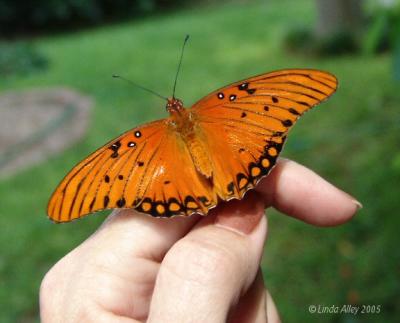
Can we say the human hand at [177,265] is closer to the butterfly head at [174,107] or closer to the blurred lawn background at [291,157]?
the butterfly head at [174,107]

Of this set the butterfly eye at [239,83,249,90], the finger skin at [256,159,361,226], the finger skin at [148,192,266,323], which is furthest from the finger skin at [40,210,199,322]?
the butterfly eye at [239,83,249,90]

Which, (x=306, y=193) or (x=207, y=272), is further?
(x=306, y=193)

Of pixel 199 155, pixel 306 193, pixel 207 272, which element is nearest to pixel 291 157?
pixel 306 193

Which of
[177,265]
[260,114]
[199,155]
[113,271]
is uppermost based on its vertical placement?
[260,114]

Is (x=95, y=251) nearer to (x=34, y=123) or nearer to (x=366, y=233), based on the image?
(x=366, y=233)

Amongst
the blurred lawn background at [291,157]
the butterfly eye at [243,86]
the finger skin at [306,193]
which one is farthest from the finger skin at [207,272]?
the blurred lawn background at [291,157]

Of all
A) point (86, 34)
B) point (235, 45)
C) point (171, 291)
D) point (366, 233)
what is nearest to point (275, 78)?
point (171, 291)

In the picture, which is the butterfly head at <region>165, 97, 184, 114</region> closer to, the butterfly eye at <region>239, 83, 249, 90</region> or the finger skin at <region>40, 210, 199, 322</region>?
the butterfly eye at <region>239, 83, 249, 90</region>

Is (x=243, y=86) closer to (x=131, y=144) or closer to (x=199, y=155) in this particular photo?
(x=199, y=155)
